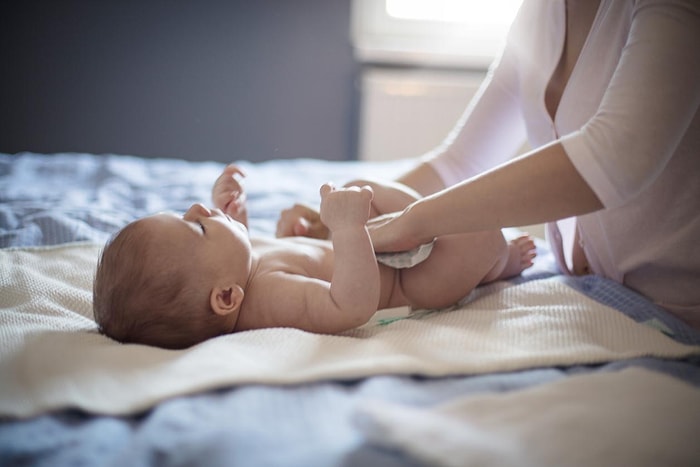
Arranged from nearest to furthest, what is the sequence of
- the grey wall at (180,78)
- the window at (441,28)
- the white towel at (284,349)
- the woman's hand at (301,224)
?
the white towel at (284,349) → the woman's hand at (301,224) → the grey wall at (180,78) → the window at (441,28)

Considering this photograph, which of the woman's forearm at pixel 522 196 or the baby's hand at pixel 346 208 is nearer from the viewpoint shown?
the woman's forearm at pixel 522 196

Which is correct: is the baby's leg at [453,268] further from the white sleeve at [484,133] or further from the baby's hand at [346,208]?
the white sleeve at [484,133]

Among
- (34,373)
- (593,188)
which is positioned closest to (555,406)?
(593,188)

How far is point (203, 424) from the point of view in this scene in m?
0.54

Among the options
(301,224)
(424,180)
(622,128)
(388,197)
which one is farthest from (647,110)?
(301,224)

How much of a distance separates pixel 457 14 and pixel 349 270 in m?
2.49

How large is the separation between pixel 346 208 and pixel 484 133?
552 mm

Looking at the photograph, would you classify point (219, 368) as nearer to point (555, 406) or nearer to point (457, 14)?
point (555, 406)

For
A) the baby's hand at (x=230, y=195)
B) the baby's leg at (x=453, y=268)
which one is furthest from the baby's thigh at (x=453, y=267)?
the baby's hand at (x=230, y=195)

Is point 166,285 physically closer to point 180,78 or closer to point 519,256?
point 519,256

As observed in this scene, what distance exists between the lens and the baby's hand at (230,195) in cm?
116

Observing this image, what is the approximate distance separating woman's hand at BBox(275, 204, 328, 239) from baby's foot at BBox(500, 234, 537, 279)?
38cm

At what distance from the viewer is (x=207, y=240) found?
88 cm

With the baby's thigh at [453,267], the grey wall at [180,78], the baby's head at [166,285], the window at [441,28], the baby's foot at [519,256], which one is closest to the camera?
the baby's head at [166,285]
